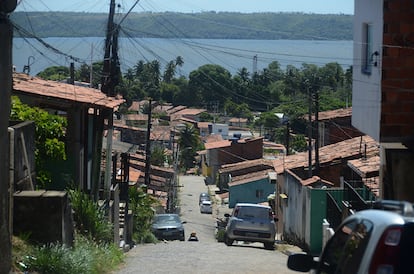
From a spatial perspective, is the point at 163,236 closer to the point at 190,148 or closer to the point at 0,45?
the point at 0,45

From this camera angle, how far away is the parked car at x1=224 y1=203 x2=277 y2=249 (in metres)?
26.4

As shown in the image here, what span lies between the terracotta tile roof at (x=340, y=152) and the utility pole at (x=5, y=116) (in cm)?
1699

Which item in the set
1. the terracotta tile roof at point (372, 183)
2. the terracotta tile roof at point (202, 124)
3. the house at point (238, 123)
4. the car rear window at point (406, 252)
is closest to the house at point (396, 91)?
the terracotta tile roof at point (372, 183)

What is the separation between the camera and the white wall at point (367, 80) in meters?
14.9

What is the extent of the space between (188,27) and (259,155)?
5475 centimetres

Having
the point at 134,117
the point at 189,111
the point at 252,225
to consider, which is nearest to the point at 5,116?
the point at 252,225

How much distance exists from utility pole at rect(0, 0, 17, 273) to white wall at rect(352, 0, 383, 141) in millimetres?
6630

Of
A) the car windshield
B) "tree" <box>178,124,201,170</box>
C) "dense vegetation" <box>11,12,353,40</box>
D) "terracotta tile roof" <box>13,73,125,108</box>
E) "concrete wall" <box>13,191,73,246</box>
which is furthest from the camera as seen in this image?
"dense vegetation" <box>11,12,353,40</box>

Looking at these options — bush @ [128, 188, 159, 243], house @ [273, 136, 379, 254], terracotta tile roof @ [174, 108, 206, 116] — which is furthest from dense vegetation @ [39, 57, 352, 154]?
bush @ [128, 188, 159, 243]

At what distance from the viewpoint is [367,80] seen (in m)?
15.8

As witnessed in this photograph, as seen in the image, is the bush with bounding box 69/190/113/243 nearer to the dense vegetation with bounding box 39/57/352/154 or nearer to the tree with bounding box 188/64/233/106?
the dense vegetation with bounding box 39/57/352/154

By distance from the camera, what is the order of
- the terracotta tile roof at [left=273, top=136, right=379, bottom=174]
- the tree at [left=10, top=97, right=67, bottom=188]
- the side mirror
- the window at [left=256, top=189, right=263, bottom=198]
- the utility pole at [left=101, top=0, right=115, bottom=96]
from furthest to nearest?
the window at [left=256, top=189, right=263, bottom=198]
the terracotta tile roof at [left=273, top=136, right=379, bottom=174]
the utility pole at [left=101, top=0, right=115, bottom=96]
the tree at [left=10, top=97, right=67, bottom=188]
the side mirror

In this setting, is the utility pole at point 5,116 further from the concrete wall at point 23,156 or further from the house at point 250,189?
the house at point 250,189

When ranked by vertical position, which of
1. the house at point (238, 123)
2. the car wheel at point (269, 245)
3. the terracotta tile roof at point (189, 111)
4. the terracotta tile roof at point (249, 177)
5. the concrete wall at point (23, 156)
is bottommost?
the terracotta tile roof at point (249, 177)
